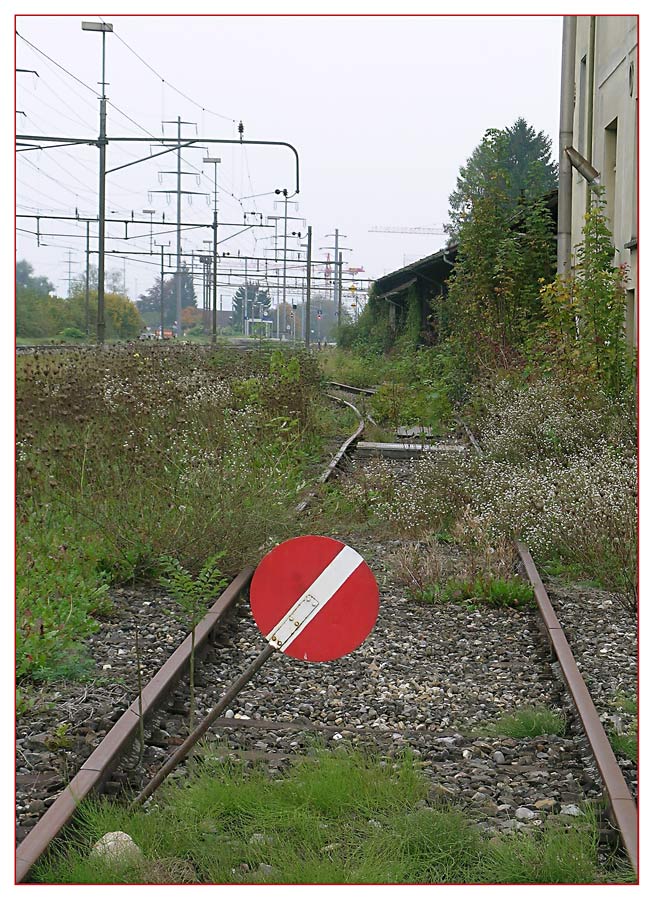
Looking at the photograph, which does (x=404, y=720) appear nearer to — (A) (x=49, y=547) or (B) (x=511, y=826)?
(B) (x=511, y=826)

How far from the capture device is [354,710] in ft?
15.8

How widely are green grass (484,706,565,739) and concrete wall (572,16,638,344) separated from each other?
8437mm

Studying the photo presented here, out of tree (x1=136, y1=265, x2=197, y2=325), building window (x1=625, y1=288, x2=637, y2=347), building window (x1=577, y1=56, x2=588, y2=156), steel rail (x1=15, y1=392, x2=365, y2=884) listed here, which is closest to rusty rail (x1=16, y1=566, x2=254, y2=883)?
steel rail (x1=15, y1=392, x2=365, y2=884)

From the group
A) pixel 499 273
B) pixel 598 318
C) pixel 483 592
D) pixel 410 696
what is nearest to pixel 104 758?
pixel 410 696

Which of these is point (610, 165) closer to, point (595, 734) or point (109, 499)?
point (109, 499)

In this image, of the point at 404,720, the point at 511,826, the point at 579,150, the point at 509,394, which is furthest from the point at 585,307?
the point at 511,826

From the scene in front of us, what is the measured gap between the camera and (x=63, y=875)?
3.11m

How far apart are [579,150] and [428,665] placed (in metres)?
12.5

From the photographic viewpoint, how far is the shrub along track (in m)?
3.79

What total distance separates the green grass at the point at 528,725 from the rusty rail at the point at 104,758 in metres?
1.55

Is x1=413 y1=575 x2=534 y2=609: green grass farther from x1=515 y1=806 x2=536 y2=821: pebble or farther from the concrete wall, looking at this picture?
the concrete wall

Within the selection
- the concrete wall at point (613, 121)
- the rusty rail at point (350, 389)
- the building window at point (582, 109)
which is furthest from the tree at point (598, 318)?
the rusty rail at point (350, 389)

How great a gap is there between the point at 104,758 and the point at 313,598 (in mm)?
1228

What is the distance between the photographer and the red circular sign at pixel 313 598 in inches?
126
